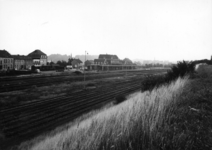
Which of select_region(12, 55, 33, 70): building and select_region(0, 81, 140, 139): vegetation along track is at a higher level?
select_region(12, 55, 33, 70): building

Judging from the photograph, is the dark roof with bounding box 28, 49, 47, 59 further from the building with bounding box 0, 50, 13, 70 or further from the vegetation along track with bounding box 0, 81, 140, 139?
the vegetation along track with bounding box 0, 81, 140, 139

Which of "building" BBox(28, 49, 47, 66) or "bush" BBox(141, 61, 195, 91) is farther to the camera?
"building" BBox(28, 49, 47, 66)

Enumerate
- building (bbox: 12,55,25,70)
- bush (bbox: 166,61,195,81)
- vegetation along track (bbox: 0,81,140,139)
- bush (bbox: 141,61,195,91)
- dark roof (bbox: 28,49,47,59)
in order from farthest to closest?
dark roof (bbox: 28,49,47,59), building (bbox: 12,55,25,70), bush (bbox: 166,61,195,81), bush (bbox: 141,61,195,91), vegetation along track (bbox: 0,81,140,139)

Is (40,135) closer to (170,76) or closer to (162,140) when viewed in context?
(162,140)

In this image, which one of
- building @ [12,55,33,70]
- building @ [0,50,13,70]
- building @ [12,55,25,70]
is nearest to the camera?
building @ [0,50,13,70]

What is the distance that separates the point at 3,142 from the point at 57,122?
4.54m

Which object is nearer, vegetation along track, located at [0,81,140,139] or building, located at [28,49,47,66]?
vegetation along track, located at [0,81,140,139]

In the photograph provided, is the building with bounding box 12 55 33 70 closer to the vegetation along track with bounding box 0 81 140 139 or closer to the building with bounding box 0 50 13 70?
the building with bounding box 0 50 13 70

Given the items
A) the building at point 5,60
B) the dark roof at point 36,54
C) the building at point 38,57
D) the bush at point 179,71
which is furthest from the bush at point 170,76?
the dark roof at point 36,54

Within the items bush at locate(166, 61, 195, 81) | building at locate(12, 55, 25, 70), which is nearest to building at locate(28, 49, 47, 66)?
building at locate(12, 55, 25, 70)

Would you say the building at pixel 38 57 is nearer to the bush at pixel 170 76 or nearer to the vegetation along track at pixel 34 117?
the vegetation along track at pixel 34 117

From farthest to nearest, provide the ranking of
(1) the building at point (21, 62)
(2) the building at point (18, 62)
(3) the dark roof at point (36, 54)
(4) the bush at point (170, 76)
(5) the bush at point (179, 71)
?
(3) the dark roof at point (36, 54)
(1) the building at point (21, 62)
(2) the building at point (18, 62)
(5) the bush at point (179, 71)
(4) the bush at point (170, 76)

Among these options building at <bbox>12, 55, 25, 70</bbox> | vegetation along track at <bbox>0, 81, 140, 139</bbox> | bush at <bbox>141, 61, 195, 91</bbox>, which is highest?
building at <bbox>12, 55, 25, 70</bbox>

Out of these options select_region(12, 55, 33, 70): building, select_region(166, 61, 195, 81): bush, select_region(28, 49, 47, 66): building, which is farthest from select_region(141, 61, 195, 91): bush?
select_region(28, 49, 47, 66): building
